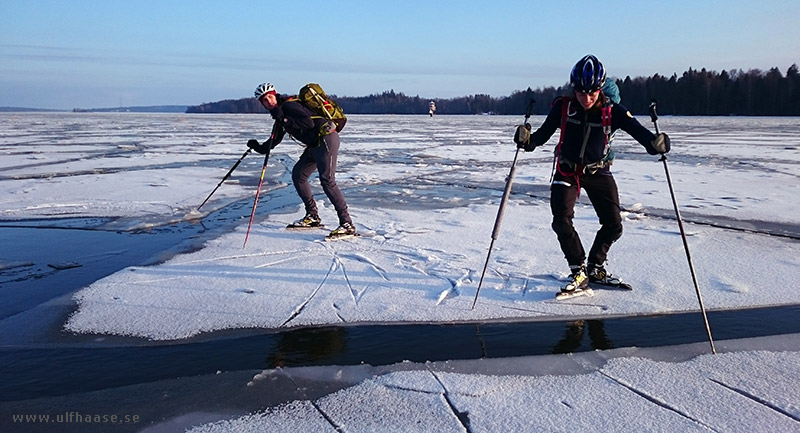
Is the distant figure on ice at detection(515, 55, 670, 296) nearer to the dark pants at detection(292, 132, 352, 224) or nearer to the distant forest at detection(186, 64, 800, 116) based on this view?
the dark pants at detection(292, 132, 352, 224)

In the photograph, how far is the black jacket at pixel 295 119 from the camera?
19.0 feet

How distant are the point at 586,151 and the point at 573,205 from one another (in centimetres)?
44

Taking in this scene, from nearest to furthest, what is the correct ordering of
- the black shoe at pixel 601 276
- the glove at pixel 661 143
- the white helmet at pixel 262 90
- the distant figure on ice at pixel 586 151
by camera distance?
the glove at pixel 661 143 < the distant figure on ice at pixel 586 151 < the black shoe at pixel 601 276 < the white helmet at pixel 262 90

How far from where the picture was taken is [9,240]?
579 centimetres

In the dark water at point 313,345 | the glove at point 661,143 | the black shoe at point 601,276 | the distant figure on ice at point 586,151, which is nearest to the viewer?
the dark water at point 313,345

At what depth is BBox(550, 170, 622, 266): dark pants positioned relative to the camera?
396 cm

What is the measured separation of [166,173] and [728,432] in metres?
10.9

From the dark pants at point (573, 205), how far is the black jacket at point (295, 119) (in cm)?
288

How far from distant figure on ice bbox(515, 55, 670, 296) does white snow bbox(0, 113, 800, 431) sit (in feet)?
1.13

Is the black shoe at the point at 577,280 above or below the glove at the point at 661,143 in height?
below

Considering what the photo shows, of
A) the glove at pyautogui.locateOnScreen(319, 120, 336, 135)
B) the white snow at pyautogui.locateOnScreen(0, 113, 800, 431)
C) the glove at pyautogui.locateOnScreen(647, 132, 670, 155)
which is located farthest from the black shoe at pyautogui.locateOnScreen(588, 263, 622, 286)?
the glove at pyautogui.locateOnScreen(319, 120, 336, 135)

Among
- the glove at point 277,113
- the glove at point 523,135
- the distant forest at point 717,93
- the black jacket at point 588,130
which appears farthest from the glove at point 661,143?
the distant forest at point 717,93

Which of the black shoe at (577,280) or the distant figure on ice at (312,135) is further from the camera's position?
the distant figure on ice at (312,135)

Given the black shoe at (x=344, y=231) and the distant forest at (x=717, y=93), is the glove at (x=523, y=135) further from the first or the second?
the distant forest at (x=717, y=93)
